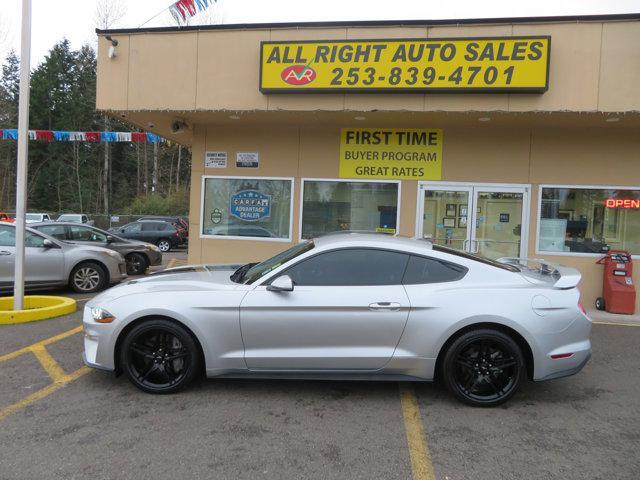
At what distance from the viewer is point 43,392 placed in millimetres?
4305

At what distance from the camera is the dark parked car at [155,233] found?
21281 millimetres

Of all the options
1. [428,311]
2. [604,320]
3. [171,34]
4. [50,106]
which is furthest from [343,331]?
[50,106]

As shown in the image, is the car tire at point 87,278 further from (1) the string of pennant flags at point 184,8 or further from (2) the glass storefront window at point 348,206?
(1) the string of pennant flags at point 184,8

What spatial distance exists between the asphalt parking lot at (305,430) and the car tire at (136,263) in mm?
7063

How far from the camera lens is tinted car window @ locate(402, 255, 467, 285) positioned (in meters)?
4.27

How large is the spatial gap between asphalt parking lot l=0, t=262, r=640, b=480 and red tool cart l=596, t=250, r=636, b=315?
3.69 m

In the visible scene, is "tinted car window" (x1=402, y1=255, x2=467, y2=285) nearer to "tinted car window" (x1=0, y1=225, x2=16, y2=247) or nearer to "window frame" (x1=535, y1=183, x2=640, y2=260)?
"window frame" (x1=535, y1=183, x2=640, y2=260)

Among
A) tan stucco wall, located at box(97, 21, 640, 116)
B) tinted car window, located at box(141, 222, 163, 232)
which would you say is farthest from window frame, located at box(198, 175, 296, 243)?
tinted car window, located at box(141, 222, 163, 232)

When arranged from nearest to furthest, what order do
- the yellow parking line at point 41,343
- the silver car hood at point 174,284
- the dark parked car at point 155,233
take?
the silver car hood at point 174,284
the yellow parking line at point 41,343
the dark parked car at point 155,233

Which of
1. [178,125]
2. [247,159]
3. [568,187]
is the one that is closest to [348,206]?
[247,159]

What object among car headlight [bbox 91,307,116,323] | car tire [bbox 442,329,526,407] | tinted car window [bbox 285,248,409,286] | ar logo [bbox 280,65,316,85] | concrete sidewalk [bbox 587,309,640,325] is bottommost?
concrete sidewalk [bbox 587,309,640,325]

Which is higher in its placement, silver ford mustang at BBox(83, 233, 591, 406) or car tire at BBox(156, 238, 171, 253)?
silver ford mustang at BBox(83, 233, 591, 406)

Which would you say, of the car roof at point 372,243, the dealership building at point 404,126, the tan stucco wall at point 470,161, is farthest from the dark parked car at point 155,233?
the car roof at point 372,243

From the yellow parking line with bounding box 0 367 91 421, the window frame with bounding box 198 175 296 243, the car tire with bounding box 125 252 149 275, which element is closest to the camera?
the yellow parking line with bounding box 0 367 91 421
